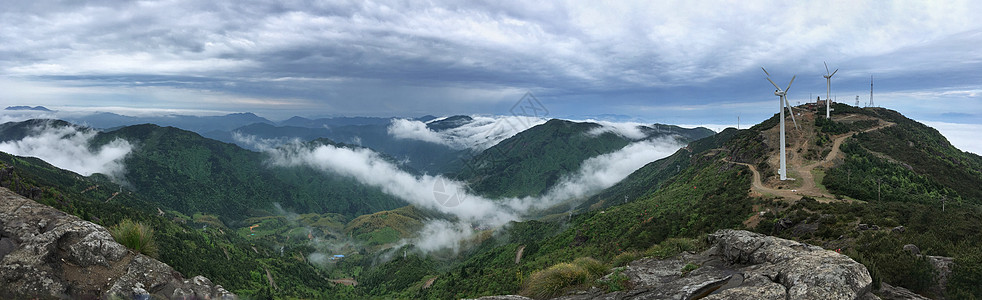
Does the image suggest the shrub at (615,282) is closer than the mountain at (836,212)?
Yes

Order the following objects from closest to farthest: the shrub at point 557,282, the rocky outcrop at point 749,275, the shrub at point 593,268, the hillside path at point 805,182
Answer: the rocky outcrop at point 749,275 → the shrub at point 557,282 → the shrub at point 593,268 → the hillside path at point 805,182

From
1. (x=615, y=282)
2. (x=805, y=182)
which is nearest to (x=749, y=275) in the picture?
(x=615, y=282)

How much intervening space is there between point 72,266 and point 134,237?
1.91 m

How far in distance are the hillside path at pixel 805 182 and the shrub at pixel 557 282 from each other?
3762 cm

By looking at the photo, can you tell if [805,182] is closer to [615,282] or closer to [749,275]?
[749,275]

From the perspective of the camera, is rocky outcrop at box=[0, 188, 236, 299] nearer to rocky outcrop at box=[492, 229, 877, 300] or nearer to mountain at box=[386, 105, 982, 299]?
rocky outcrop at box=[492, 229, 877, 300]

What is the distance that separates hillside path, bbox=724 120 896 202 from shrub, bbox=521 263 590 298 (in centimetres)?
3762

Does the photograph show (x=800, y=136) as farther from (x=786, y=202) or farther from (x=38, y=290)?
(x=38, y=290)

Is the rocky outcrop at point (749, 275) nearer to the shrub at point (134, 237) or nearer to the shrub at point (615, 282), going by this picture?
the shrub at point (615, 282)

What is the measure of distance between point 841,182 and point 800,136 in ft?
113

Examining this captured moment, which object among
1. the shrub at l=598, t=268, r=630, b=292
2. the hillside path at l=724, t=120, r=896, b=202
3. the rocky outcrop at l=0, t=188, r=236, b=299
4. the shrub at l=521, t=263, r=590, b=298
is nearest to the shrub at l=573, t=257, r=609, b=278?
the shrub at l=521, t=263, r=590, b=298

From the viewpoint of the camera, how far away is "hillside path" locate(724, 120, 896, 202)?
1648 inches

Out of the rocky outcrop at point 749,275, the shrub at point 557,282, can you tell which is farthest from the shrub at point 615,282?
the shrub at point 557,282

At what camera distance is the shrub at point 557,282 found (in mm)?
14615
